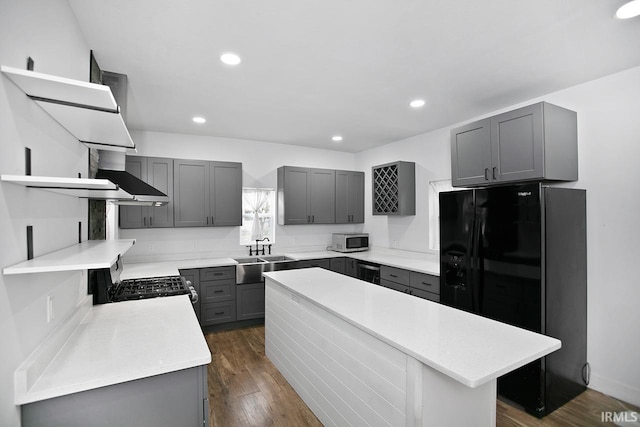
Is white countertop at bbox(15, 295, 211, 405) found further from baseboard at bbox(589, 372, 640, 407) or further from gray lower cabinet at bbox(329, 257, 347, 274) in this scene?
baseboard at bbox(589, 372, 640, 407)

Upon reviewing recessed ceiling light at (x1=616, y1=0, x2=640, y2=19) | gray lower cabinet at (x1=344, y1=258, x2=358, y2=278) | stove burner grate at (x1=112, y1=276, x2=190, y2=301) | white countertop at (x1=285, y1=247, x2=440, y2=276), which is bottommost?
gray lower cabinet at (x1=344, y1=258, x2=358, y2=278)

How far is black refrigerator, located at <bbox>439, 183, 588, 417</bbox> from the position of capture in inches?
97.5

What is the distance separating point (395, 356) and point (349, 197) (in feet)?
13.5

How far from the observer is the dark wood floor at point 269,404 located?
237cm

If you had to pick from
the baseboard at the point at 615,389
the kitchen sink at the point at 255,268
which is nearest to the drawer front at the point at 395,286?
the kitchen sink at the point at 255,268

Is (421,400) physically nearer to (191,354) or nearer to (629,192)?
(191,354)

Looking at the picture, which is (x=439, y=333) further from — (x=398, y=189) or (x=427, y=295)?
(x=398, y=189)

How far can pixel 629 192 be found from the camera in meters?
2.60

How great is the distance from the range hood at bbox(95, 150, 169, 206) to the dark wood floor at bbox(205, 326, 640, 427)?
5.67 ft

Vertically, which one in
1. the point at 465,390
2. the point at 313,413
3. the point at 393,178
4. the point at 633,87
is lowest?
the point at 313,413

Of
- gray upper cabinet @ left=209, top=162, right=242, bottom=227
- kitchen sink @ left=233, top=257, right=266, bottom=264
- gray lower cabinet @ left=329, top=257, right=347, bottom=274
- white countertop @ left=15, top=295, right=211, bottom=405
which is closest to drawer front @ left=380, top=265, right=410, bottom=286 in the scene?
gray lower cabinet @ left=329, top=257, right=347, bottom=274

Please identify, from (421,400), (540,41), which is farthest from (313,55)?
(421,400)

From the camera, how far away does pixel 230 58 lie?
7.83 ft

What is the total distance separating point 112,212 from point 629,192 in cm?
503
